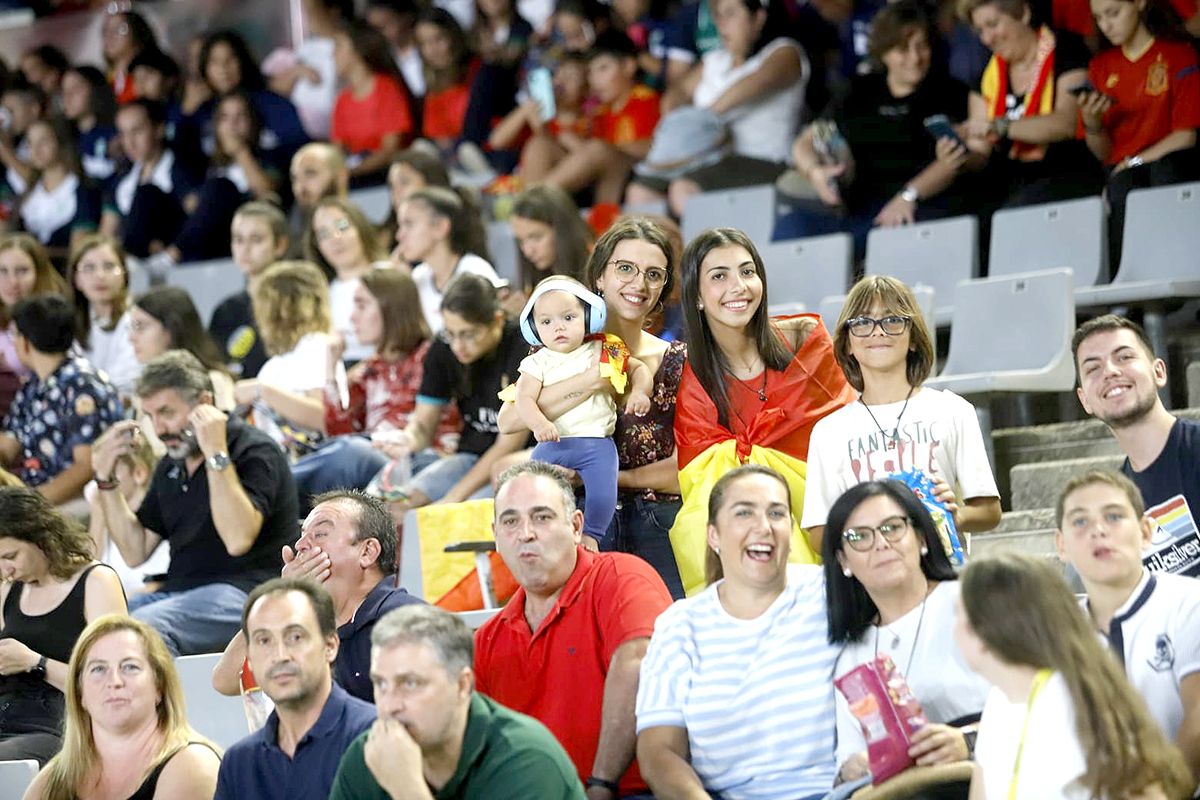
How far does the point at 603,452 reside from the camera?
4105mm

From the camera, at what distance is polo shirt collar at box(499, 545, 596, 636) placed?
359cm

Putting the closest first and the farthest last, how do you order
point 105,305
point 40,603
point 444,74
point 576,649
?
point 576,649 → point 40,603 → point 105,305 → point 444,74

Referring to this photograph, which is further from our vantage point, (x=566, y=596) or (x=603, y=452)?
(x=603, y=452)

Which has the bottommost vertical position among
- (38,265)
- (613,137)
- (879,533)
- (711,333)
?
(879,533)

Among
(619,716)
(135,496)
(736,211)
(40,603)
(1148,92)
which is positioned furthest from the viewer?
(736,211)

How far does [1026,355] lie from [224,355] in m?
3.16

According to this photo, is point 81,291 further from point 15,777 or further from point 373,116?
point 15,777

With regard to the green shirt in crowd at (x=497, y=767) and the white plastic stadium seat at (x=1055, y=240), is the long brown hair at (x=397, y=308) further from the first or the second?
the green shirt in crowd at (x=497, y=767)

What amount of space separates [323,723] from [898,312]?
1.51 meters

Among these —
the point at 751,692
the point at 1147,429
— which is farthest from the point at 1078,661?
the point at 1147,429

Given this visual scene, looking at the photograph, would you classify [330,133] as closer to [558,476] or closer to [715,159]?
[715,159]

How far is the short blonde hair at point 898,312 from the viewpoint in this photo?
388cm

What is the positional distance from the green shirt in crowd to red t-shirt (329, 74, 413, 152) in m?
5.31

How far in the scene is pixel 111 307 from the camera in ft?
22.7
